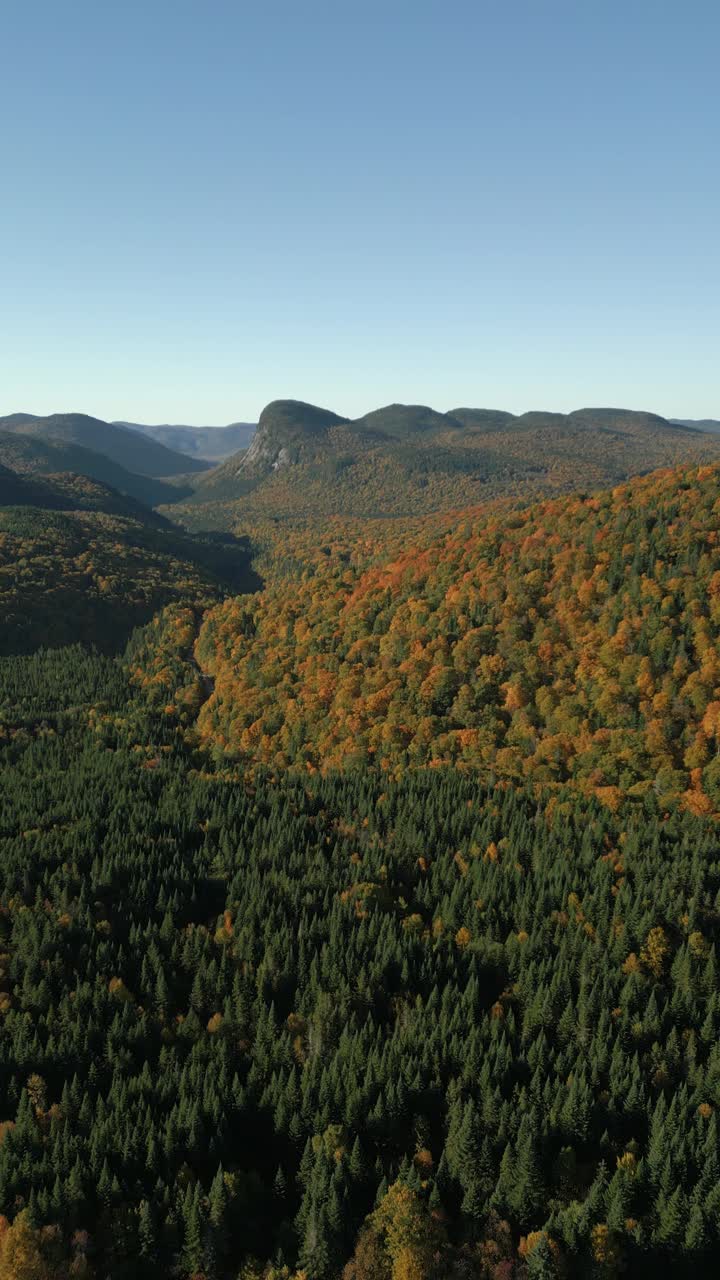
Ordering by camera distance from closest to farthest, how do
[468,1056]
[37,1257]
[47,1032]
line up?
[37,1257], [468,1056], [47,1032]

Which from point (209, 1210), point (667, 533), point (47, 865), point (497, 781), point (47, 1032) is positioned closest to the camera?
point (209, 1210)

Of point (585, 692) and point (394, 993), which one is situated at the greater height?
point (585, 692)

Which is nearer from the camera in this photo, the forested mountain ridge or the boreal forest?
the boreal forest

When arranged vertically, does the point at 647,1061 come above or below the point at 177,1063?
above

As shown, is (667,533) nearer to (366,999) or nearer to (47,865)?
(366,999)

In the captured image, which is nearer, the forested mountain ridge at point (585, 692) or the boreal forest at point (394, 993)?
the boreal forest at point (394, 993)

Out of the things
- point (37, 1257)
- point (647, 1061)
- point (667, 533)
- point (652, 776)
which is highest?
point (667, 533)

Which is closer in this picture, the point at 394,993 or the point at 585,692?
the point at 394,993

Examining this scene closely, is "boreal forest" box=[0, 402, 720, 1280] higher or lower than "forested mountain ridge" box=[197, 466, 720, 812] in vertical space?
lower

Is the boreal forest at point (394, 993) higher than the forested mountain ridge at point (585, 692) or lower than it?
lower

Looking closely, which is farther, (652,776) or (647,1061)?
(652,776)

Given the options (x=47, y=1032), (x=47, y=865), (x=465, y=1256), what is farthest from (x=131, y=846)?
(x=465, y=1256)
